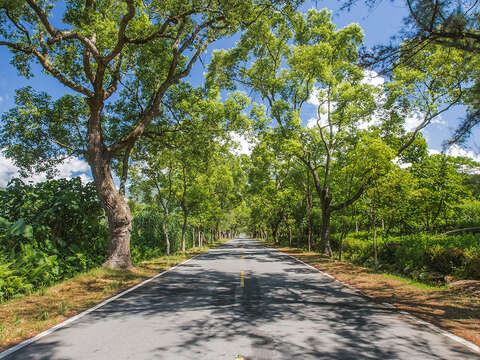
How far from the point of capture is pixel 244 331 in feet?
14.9

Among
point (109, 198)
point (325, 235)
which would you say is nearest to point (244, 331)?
point (109, 198)

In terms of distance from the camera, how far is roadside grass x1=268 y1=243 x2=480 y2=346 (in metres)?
5.07

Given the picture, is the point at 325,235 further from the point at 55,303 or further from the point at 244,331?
the point at 55,303

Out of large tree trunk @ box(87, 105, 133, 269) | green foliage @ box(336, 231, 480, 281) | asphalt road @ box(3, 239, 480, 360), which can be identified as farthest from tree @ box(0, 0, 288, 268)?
green foliage @ box(336, 231, 480, 281)

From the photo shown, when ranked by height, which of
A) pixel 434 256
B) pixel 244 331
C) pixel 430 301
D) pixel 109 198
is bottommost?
pixel 430 301

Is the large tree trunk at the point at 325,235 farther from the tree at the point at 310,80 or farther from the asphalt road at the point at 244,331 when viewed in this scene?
the asphalt road at the point at 244,331

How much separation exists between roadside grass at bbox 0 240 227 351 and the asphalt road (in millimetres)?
519

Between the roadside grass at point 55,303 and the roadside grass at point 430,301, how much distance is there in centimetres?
695

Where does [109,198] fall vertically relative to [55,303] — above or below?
above

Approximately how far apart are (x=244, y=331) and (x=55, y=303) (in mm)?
4710

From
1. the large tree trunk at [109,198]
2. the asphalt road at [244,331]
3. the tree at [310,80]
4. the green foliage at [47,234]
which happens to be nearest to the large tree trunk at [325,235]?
the tree at [310,80]

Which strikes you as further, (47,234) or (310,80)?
(310,80)

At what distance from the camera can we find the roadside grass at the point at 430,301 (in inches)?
200

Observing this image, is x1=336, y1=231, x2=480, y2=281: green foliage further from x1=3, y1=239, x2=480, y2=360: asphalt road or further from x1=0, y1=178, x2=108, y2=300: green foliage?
x1=0, y1=178, x2=108, y2=300: green foliage
